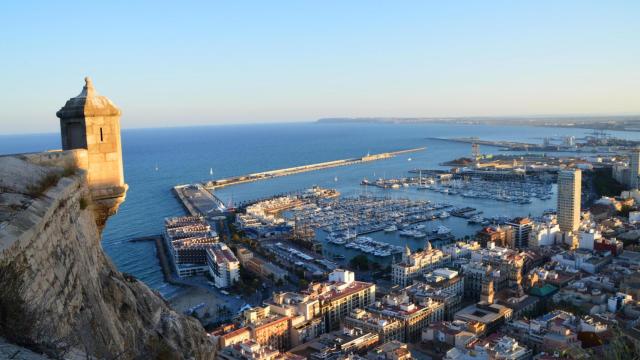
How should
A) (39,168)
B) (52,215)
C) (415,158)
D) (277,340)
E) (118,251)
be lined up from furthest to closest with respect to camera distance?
(415,158) → (118,251) → (277,340) → (39,168) → (52,215)

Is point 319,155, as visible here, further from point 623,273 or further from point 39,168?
point 39,168

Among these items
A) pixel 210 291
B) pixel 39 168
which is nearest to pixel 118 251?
pixel 210 291

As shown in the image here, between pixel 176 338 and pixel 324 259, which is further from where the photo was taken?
pixel 324 259

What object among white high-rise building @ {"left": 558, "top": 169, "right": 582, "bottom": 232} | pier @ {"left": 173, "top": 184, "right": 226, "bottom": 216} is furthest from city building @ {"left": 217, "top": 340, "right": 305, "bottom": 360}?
white high-rise building @ {"left": 558, "top": 169, "right": 582, "bottom": 232}

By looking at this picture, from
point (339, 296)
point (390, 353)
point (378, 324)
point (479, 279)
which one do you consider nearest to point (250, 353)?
point (390, 353)

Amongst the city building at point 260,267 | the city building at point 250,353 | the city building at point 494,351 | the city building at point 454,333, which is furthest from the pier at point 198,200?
the city building at point 494,351

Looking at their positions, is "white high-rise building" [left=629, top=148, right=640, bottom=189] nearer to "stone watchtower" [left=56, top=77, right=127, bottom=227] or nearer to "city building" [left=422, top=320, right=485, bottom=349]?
"city building" [left=422, top=320, right=485, bottom=349]

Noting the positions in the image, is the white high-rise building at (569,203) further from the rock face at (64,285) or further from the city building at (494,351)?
the rock face at (64,285)
